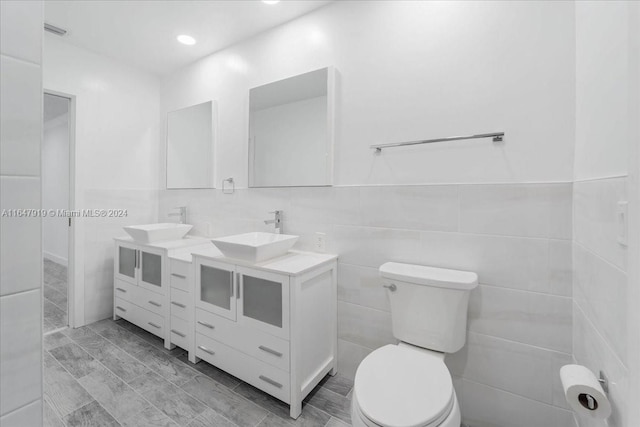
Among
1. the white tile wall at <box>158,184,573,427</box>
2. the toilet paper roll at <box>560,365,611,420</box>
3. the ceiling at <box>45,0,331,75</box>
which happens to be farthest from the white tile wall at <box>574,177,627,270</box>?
the ceiling at <box>45,0,331,75</box>

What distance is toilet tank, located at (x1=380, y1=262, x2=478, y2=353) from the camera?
4.36 feet

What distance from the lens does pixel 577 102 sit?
1.22 meters

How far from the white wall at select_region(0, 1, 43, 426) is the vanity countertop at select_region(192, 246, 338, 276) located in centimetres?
105

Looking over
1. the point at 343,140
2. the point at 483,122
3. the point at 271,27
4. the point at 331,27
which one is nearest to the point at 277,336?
the point at 343,140

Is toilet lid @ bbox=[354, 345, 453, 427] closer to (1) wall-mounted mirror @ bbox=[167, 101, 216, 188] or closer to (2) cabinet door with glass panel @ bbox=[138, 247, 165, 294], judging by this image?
(2) cabinet door with glass panel @ bbox=[138, 247, 165, 294]

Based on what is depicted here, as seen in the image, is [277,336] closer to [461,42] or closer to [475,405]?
[475,405]

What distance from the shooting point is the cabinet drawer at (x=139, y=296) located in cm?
221

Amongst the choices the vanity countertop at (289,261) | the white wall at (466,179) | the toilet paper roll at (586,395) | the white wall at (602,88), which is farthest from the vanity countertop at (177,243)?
the white wall at (602,88)

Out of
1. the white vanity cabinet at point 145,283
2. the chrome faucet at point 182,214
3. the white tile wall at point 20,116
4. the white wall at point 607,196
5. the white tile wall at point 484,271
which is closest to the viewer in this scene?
the white tile wall at point 20,116

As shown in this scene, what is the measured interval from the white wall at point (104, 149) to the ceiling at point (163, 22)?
0.23 metres

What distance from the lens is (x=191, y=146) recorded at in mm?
2730

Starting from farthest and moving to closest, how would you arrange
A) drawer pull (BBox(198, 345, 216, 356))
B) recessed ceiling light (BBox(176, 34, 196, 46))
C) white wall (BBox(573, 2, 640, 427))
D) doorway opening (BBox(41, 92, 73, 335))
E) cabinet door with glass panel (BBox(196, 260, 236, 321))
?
doorway opening (BBox(41, 92, 73, 335)) < recessed ceiling light (BBox(176, 34, 196, 46)) < drawer pull (BBox(198, 345, 216, 356)) < cabinet door with glass panel (BBox(196, 260, 236, 321)) < white wall (BBox(573, 2, 640, 427))

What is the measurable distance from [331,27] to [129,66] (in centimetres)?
219

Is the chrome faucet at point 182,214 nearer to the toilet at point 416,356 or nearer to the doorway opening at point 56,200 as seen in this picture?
the doorway opening at point 56,200
